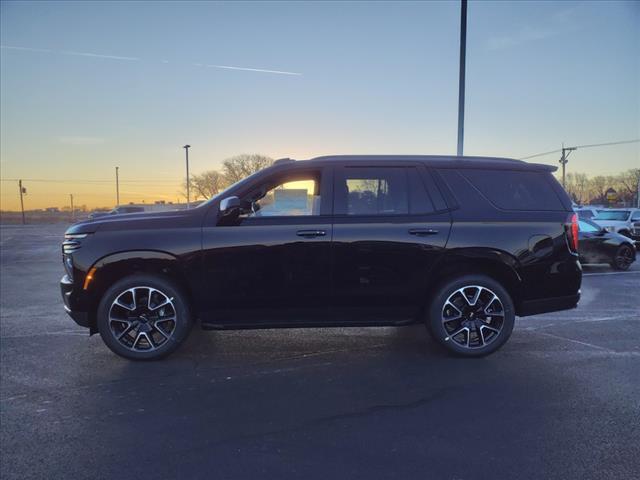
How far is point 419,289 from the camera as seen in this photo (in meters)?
4.53

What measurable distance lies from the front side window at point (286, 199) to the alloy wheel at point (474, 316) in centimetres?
167

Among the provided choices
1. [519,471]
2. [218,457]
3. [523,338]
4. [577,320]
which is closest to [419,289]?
[523,338]

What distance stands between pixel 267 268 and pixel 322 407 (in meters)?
1.46

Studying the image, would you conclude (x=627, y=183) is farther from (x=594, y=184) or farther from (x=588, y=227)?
(x=588, y=227)

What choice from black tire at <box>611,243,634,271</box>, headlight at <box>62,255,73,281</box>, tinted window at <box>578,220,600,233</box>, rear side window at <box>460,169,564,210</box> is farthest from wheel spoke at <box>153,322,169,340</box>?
black tire at <box>611,243,634,271</box>

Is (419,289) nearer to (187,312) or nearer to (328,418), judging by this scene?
(328,418)

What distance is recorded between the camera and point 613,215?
68.9ft

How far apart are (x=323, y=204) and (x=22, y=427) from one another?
300 centimetres

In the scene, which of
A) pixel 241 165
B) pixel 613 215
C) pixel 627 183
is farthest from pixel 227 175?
pixel 627 183

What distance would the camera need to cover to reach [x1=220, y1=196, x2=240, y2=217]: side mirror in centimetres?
426

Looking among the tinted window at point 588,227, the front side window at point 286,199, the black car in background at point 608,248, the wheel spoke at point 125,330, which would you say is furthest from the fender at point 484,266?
the tinted window at point 588,227

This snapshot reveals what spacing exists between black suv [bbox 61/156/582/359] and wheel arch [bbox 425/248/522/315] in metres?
0.01

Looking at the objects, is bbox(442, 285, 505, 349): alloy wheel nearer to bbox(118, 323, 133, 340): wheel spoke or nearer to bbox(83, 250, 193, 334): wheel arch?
bbox(83, 250, 193, 334): wheel arch

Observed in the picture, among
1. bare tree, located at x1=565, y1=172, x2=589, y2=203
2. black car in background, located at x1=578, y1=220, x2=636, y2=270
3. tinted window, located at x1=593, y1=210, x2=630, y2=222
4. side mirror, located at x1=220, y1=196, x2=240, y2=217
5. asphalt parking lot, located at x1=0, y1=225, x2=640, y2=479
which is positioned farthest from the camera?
bare tree, located at x1=565, y1=172, x2=589, y2=203
